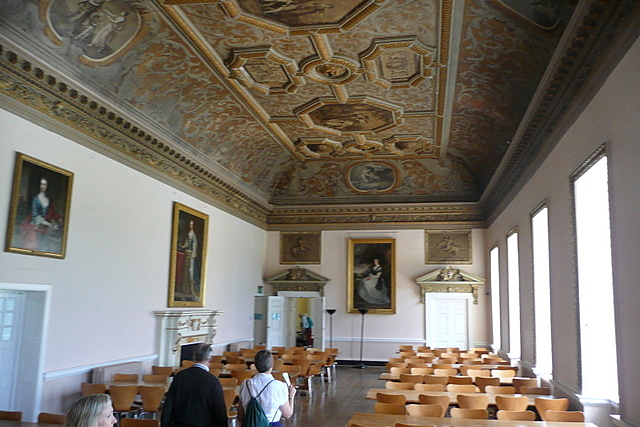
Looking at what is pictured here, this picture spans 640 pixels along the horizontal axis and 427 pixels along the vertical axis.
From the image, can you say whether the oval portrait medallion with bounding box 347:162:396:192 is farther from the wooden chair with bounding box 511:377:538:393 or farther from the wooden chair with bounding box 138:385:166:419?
the wooden chair with bounding box 138:385:166:419

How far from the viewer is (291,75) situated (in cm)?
1312

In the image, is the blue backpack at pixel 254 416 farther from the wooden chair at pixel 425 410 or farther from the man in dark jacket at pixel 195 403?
the wooden chair at pixel 425 410

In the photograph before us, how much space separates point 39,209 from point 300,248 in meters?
14.0

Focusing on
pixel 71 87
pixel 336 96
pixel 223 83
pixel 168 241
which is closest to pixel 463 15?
pixel 336 96

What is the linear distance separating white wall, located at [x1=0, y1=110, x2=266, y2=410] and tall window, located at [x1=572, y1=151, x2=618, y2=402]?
892 cm

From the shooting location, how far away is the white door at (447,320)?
2123 cm

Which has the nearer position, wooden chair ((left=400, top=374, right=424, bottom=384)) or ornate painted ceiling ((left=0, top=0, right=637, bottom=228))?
ornate painted ceiling ((left=0, top=0, right=637, bottom=228))

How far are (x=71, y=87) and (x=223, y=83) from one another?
Result: 13.2 feet

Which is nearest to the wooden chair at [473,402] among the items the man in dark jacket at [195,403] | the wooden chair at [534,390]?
the wooden chair at [534,390]


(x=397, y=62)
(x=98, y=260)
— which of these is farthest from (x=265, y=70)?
(x=98, y=260)

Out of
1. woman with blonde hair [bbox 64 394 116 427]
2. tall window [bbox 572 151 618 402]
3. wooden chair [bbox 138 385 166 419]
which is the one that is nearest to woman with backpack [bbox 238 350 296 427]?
woman with blonde hair [bbox 64 394 116 427]

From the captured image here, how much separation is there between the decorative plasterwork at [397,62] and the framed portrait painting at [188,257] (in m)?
6.30

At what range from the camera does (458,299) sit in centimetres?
2138

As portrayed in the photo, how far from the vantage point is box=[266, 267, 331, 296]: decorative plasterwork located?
22.3 meters
